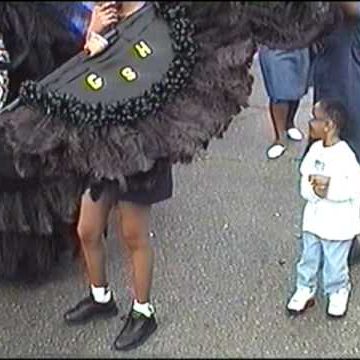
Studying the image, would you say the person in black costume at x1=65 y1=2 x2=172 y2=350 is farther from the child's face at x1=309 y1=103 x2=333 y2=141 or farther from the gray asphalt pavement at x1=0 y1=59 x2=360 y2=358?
the child's face at x1=309 y1=103 x2=333 y2=141

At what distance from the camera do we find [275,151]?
5012 mm

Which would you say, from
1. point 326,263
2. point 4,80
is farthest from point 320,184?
point 4,80

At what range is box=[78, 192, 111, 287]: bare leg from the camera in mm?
3303

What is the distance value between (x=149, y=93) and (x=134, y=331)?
920mm

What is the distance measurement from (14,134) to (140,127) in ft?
1.21

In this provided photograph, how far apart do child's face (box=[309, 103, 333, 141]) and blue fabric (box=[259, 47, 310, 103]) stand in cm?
129

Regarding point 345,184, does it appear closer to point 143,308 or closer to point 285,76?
point 143,308

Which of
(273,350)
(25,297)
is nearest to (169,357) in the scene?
(273,350)

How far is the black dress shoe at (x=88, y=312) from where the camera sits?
11.6 ft

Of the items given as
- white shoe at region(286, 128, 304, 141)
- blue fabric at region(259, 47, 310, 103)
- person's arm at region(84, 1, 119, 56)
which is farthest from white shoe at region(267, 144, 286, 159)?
person's arm at region(84, 1, 119, 56)

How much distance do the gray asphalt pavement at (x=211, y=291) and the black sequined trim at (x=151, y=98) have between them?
0.86 metres

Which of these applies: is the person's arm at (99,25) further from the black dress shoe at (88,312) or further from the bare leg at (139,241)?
the black dress shoe at (88,312)

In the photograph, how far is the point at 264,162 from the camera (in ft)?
16.3

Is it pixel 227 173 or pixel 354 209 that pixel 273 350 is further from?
pixel 227 173
